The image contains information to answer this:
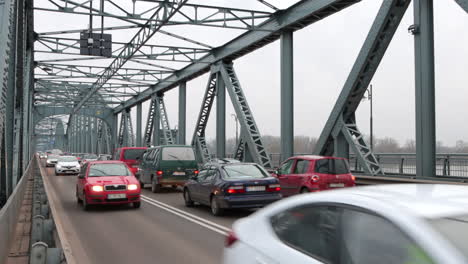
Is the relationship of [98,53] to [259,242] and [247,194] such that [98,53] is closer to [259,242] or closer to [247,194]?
[247,194]

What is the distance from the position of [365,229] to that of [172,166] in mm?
15739

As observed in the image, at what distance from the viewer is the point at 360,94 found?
16094 mm

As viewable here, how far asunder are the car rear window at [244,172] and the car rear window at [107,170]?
3751 mm

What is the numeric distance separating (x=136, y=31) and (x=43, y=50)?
Answer: 20.9 ft

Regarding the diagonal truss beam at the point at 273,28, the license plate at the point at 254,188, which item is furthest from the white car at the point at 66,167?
the license plate at the point at 254,188

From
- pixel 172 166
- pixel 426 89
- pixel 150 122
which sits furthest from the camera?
pixel 150 122

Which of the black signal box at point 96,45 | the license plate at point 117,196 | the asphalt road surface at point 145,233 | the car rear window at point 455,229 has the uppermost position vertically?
the black signal box at point 96,45

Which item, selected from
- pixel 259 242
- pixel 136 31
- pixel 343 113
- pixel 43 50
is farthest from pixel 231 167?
pixel 43 50

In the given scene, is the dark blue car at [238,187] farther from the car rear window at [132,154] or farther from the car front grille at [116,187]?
the car rear window at [132,154]

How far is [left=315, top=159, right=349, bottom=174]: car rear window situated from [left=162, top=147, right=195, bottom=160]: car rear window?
23.9 feet

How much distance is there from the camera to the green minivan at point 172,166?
1806 cm

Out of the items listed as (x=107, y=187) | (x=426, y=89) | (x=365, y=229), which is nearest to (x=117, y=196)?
(x=107, y=187)

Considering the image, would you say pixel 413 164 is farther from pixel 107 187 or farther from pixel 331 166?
pixel 107 187

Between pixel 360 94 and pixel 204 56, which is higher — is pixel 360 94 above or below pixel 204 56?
below
